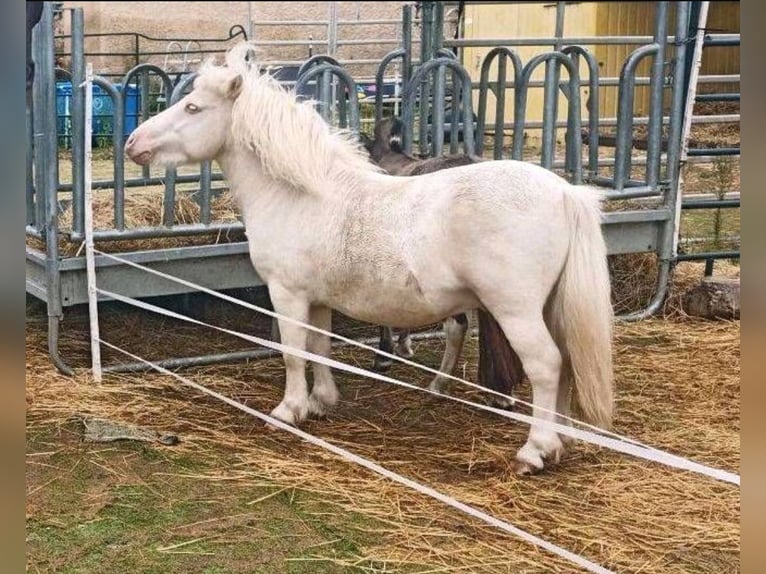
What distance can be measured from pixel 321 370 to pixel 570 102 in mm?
2455

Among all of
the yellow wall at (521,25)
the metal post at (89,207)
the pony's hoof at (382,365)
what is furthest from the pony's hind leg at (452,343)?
the yellow wall at (521,25)

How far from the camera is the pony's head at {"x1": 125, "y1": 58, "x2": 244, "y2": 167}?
15.0ft

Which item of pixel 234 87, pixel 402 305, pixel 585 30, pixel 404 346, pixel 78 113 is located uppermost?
pixel 585 30

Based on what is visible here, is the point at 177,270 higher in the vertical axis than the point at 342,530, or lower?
higher

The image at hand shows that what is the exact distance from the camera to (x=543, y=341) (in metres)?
3.86

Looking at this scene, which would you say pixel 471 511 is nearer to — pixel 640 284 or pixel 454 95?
pixel 454 95

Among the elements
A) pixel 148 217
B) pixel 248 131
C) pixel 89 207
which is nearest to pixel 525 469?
pixel 248 131

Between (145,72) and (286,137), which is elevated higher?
(145,72)

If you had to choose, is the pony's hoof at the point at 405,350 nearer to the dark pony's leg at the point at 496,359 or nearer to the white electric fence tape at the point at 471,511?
the dark pony's leg at the point at 496,359

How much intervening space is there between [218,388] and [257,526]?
1823 mm

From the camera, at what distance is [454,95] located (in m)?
6.12
